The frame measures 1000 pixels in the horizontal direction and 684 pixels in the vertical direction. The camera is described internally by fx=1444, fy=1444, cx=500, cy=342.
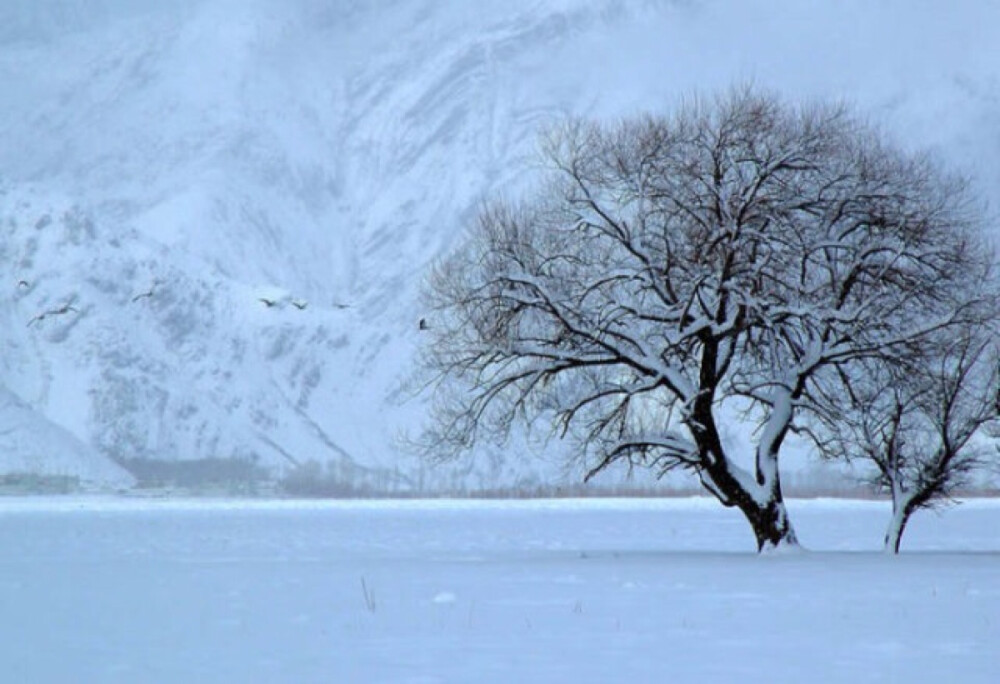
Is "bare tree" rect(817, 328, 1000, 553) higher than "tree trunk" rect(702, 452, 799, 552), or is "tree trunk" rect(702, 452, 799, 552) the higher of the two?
"bare tree" rect(817, 328, 1000, 553)

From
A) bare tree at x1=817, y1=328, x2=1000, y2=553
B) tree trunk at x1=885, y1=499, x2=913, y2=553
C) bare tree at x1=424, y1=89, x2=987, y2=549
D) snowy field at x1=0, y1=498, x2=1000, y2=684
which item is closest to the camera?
snowy field at x1=0, y1=498, x2=1000, y2=684

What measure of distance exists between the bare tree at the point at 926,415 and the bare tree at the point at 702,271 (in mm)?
996

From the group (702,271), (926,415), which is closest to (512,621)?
(702,271)

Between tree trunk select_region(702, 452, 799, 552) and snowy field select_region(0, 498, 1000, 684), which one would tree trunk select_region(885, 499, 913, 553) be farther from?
snowy field select_region(0, 498, 1000, 684)

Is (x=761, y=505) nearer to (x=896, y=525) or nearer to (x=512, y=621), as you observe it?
(x=896, y=525)

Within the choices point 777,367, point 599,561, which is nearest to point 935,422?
point 777,367

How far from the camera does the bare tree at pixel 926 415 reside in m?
29.2

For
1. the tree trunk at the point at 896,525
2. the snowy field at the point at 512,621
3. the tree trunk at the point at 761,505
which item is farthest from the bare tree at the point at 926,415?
the snowy field at the point at 512,621

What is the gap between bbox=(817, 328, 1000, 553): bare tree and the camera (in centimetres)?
2922

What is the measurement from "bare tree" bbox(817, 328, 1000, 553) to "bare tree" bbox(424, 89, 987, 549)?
39.2 inches

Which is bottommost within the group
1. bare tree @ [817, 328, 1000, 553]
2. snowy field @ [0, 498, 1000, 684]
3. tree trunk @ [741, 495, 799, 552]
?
snowy field @ [0, 498, 1000, 684]

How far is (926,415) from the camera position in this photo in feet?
105

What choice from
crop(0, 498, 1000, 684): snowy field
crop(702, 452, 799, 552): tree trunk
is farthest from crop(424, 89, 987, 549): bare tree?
crop(0, 498, 1000, 684): snowy field

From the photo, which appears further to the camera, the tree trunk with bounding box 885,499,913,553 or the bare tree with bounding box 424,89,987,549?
the tree trunk with bounding box 885,499,913,553
